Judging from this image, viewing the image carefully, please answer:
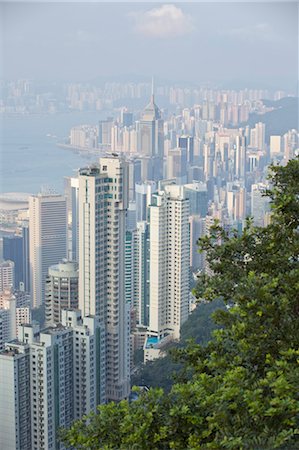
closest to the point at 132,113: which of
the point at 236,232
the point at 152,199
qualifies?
the point at 152,199

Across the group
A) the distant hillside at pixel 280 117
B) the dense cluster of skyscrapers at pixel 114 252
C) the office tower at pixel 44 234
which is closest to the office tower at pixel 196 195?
the dense cluster of skyscrapers at pixel 114 252

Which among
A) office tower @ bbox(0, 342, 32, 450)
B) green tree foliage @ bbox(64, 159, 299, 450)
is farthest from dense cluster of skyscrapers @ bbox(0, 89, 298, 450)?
green tree foliage @ bbox(64, 159, 299, 450)

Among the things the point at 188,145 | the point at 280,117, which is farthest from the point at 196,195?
the point at 280,117

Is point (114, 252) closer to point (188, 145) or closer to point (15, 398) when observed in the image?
point (188, 145)

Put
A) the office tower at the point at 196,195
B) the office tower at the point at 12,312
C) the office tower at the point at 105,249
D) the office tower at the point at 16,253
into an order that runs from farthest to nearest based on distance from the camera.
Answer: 1. the office tower at the point at 196,195
2. the office tower at the point at 105,249
3. the office tower at the point at 16,253
4. the office tower at the point at 12,312

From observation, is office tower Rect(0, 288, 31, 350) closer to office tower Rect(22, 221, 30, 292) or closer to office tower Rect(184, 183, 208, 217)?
office tower Rect(22, 221, 30, 292)

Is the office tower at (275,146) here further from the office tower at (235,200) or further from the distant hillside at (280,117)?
the office tower at (235,200)

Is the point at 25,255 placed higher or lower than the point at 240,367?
lower

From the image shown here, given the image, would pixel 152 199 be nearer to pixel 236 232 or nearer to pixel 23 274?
pixel 23 274
